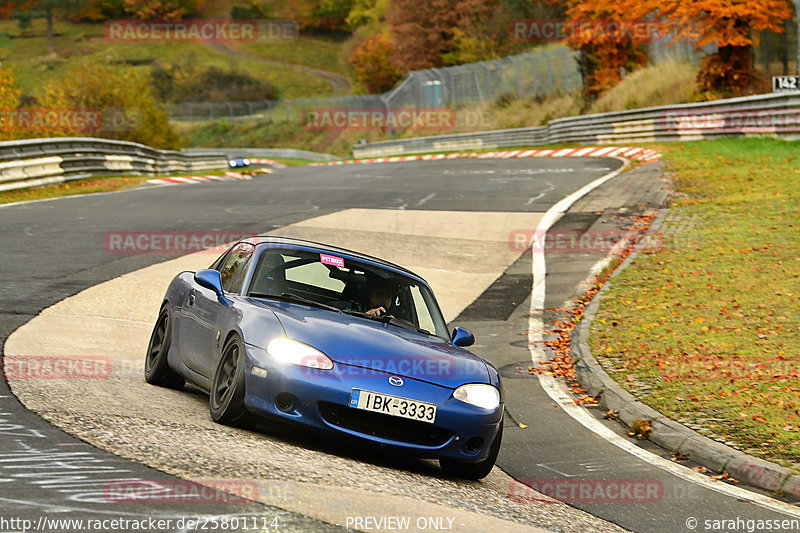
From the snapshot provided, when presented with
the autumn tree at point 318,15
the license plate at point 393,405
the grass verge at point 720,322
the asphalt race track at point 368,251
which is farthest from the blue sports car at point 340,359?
the autumn tree at point 318,15

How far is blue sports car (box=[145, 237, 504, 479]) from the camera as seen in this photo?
6.60 metres

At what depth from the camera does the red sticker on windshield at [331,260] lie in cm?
813

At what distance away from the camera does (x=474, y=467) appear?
23.0ft

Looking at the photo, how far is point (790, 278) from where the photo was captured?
533 inches

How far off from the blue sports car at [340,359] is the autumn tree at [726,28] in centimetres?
3126

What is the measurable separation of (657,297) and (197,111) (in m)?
91.3

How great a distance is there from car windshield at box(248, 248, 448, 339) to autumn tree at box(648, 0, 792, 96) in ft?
102

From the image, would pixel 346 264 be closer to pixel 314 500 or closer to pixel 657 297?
pixel 314 500
